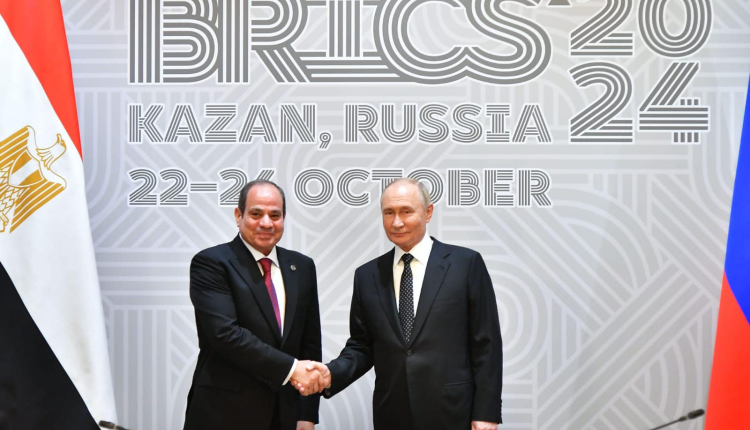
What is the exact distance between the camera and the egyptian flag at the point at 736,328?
9.85 feet

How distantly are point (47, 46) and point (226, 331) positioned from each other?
1.49 m

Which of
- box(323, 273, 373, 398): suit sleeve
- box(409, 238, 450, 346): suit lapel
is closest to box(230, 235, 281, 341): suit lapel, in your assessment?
box(323, 273, 373, 398): suit sleeve

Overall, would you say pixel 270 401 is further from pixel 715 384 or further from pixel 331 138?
pixel 715 384

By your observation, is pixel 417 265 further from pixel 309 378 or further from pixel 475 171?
pixel 475 171

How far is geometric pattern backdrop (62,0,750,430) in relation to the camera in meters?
3.57

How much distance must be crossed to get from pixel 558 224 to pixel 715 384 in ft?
3.17

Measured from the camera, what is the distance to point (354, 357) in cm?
308

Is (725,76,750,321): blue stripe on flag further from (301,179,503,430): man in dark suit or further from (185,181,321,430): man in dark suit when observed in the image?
(185,181,321,430): man in dark suit

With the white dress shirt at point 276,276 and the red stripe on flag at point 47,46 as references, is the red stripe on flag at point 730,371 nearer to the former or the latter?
the white dress shirt at point 276,276

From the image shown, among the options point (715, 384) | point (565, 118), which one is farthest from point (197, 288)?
point (715, 384)

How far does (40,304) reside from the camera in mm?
3121

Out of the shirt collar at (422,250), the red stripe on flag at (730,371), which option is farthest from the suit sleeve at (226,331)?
the red stripe on flag at (730,371)

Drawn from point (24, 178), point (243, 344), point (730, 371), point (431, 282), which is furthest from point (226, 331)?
point (730, 371)

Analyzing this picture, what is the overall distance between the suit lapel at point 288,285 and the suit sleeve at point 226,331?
0.44 ft
